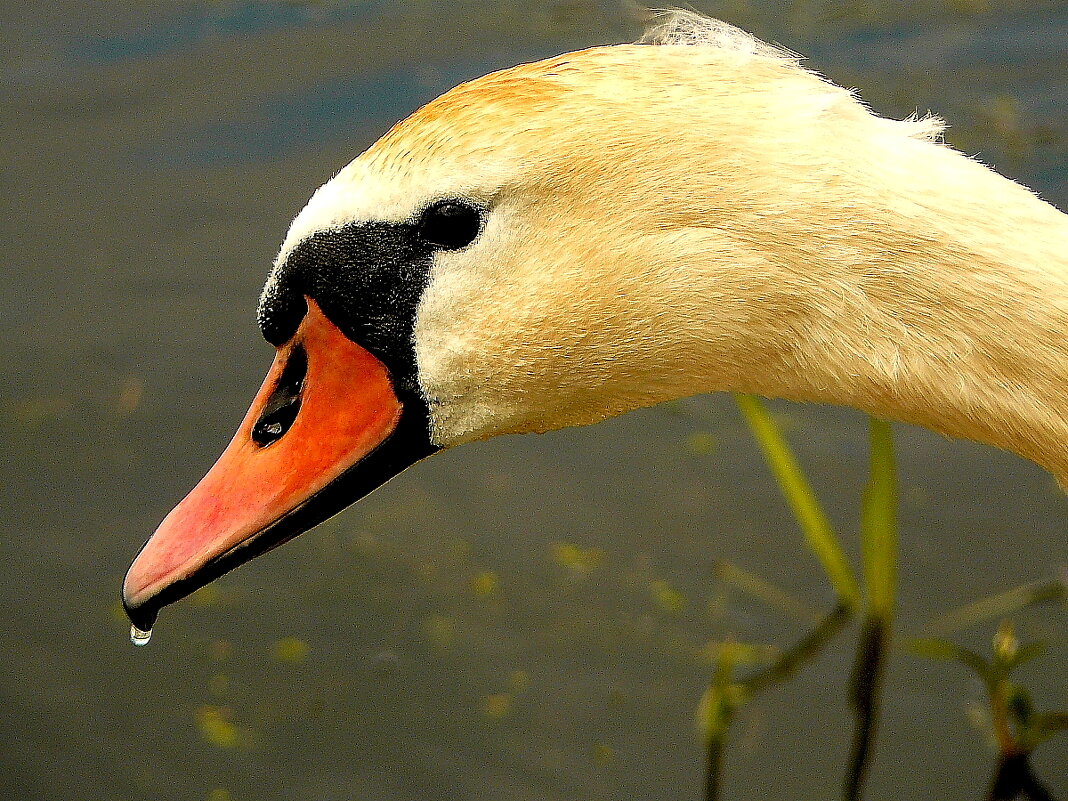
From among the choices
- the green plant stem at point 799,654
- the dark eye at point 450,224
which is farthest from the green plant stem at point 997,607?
the dark eye at point 450,224

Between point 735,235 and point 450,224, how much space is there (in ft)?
1.15

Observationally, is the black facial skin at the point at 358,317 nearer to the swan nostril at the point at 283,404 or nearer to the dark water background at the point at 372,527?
the swan nostril at the point at 283,404

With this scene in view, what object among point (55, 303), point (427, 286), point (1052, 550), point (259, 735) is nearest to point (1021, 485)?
point (1052, 550)

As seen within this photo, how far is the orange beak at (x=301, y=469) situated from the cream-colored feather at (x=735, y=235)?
0.55ft

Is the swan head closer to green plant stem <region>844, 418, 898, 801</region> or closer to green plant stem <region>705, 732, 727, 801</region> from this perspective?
green plant stem <region>844, 418, 898, 801</region>

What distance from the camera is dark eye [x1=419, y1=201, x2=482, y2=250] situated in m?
1.60

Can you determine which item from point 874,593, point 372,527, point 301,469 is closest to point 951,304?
point 301,469

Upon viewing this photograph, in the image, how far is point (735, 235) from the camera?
1.53 metres

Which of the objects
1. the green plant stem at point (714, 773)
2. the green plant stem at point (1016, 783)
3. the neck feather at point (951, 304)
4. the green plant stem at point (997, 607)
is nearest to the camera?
the neck feather at point (951, 304)

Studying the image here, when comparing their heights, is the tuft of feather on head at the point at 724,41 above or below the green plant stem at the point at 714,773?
above

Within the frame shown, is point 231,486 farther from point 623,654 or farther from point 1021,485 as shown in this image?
point 1021,485

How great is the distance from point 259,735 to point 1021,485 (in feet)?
7.22

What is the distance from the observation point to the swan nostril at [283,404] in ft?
6.03

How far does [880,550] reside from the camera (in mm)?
2578
